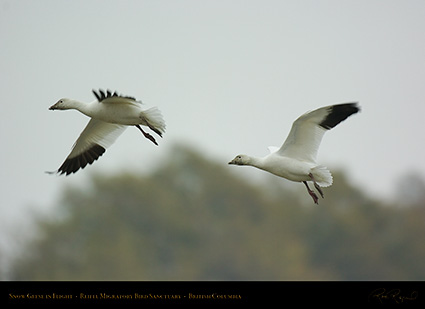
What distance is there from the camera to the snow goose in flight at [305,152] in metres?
11.7

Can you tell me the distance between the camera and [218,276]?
132 feet

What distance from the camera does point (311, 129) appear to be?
11938 millimetres

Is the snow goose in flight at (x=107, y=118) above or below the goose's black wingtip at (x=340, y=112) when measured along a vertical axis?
below

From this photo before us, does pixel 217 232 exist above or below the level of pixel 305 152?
below

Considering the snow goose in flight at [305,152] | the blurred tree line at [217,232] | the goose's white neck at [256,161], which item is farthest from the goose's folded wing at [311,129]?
the blurred tree line at [217,232]

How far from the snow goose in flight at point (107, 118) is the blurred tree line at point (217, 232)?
25.7 metres

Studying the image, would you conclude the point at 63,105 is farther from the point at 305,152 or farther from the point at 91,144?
the point at 305,152

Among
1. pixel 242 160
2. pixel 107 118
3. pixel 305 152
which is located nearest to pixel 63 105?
pixel 107 118

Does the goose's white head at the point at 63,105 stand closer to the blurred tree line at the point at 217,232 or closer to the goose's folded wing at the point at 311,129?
the goose's folded wing at the point at 311,129

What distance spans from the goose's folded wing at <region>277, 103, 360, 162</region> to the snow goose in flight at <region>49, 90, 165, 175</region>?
1721 millimetres
